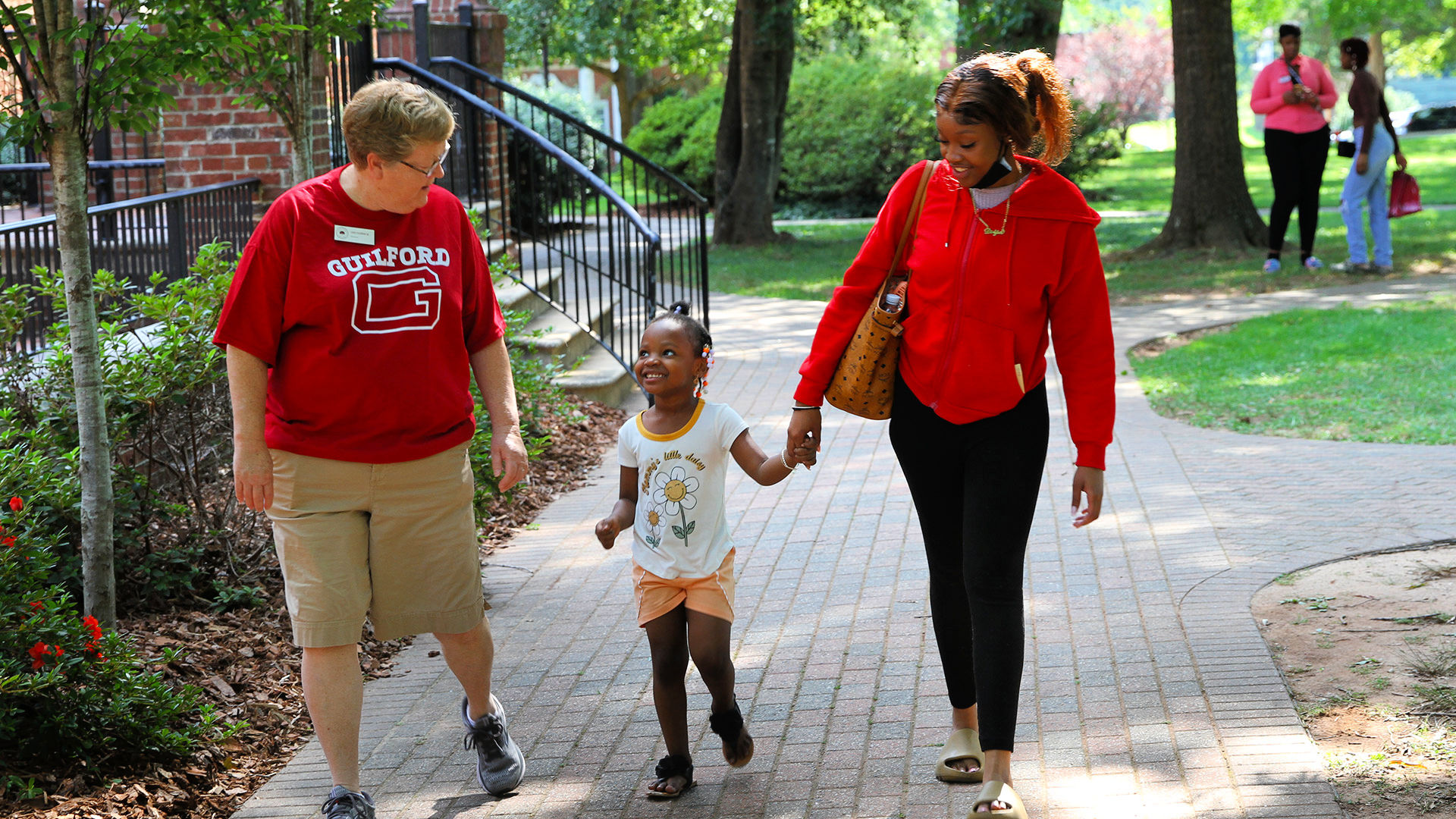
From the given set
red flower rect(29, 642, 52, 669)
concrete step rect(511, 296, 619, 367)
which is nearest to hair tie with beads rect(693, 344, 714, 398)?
red flower rect(29, 642, 52, 669)

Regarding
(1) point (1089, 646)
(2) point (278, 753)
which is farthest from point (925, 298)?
(2) point (278, 753)

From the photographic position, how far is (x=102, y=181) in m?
8.72

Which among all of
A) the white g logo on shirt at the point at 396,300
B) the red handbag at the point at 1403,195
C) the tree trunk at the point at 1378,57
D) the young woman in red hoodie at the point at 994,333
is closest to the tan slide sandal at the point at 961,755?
the young woman in red hoodie at the point at 994,333

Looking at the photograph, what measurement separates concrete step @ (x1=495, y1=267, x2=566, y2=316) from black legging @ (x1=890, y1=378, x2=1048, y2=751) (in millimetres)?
5787

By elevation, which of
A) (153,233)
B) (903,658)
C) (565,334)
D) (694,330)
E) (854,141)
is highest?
(854,141)

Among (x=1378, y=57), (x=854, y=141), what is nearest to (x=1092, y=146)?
(x=854, y=141)

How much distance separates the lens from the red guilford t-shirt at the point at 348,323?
10.1ft

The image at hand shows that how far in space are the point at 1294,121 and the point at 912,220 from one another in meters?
11.3

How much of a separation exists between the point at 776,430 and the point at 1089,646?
3.79m

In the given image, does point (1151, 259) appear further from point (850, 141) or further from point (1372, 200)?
point (850, 141)

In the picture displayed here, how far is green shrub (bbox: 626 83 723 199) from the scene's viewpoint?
26047 mm

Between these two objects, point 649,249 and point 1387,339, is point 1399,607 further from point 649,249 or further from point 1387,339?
point 1387,339

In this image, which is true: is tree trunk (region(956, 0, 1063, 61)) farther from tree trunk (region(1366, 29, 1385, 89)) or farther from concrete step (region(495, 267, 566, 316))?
tree trunk (region(1366, 29, 1385, 89))

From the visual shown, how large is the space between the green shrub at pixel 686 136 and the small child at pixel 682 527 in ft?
74.0
